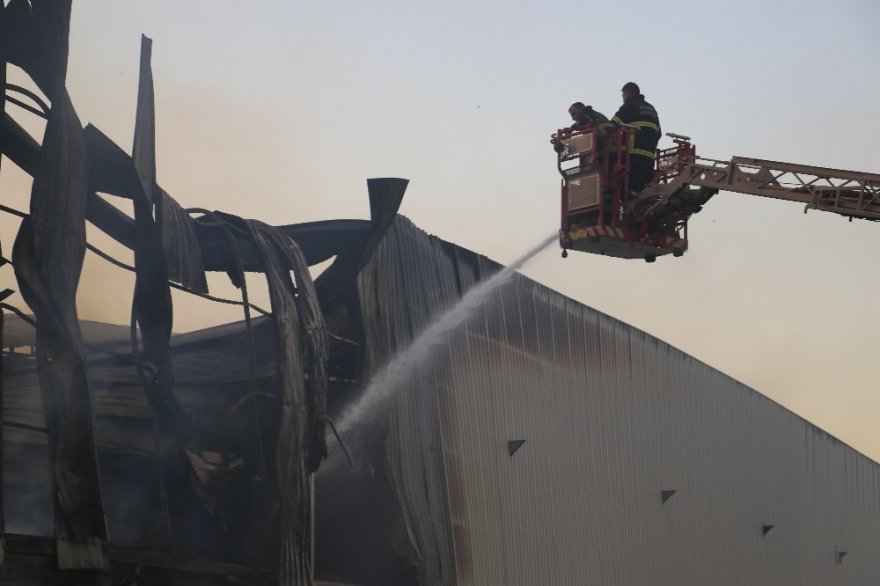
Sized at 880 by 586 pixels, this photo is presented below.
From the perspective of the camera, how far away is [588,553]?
24.8 meters

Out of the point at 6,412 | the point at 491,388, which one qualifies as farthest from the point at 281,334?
the point at 491,388

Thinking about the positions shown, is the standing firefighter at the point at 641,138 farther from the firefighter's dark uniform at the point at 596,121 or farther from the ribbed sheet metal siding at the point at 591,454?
the ribbed sheet metal siding at the point at 591,454

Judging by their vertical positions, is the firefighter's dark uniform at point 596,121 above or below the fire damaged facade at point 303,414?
above

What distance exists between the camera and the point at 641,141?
78.0 feet

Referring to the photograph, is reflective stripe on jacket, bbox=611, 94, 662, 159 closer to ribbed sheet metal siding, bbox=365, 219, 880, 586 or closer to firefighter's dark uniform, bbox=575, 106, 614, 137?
firefighter's dark uniform, bbox=575, 106, 614, 137

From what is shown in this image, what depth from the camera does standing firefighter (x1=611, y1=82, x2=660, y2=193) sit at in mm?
23672

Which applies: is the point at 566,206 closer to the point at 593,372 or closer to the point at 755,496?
the point at 593,372

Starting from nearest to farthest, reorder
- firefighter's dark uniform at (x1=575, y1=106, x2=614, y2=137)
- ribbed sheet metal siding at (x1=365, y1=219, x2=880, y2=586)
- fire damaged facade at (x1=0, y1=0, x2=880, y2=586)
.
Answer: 1. fire damaged facade at (x1=0, y1=0, x2=880, y2=586)
2. ribbed sheet metal siding at (x1=365, y1=219, x2=880, y2=586)
3. firefighter's dark uniform at (x1=575, y1=106, x2=614, y2=137)

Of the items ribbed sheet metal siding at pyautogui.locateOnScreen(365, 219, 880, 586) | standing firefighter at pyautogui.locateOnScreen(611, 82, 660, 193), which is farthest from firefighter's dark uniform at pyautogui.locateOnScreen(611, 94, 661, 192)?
ribbed sheet metal siding at pyautogui.locateOnScreen(365, 219, 880, 586)

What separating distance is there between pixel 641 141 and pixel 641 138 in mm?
52

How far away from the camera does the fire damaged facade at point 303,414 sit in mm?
14820

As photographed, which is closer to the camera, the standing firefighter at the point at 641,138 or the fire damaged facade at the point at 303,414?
the fire damaged facade at the point at 303,414

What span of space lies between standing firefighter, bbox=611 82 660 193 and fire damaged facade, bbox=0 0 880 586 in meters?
2.67

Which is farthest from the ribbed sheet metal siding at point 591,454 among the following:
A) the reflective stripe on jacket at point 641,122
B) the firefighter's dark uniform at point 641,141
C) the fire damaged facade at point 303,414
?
the reflective stripe on jacket at point 641,122
